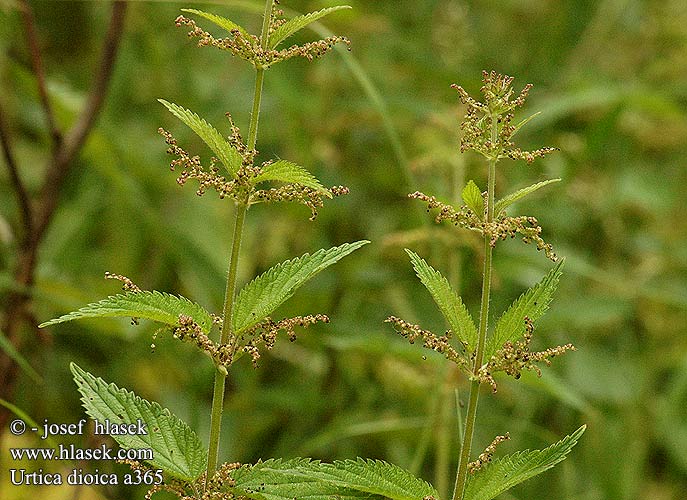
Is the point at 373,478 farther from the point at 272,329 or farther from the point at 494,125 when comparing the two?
the point at 494,125

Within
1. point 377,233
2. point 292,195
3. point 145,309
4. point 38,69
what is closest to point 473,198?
point 292,195

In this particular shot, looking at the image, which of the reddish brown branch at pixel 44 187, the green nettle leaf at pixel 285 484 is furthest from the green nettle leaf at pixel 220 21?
the reddish brown branch at pixel 44 187

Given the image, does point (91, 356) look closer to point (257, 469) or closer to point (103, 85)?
point (103, 85)

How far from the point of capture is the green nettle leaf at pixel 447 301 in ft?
2.17

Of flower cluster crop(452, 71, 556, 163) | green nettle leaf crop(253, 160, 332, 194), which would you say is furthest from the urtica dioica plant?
flower cluster crop(452, 71, 556, 163)

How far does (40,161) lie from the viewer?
1.98m

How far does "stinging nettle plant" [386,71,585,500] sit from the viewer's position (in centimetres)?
66

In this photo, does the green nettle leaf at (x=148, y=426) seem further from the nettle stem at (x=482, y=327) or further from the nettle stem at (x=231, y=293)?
the nettle stem at (x=482, y=327)

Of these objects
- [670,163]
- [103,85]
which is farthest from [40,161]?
[670,163]

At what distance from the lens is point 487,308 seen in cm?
66

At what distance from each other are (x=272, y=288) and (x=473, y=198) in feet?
0.53

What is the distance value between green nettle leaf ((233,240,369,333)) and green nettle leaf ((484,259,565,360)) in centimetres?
13

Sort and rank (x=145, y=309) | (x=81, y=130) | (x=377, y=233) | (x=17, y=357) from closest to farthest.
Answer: (x=145, y=309), (x=17, y=357), (x=81, y=130), (x=377, y=233)

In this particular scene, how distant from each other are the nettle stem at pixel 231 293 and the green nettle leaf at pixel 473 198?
0.15m
